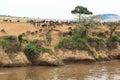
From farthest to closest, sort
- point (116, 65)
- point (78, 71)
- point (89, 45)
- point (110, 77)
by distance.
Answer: point (89, 45) → point (116, 65) → point (78, 71) → point (110, 77)

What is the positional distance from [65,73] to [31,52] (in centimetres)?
584

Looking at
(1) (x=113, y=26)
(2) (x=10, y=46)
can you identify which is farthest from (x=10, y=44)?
(1) (x=113, y=26)

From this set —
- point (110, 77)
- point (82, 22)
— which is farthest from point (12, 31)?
point (110, 77)

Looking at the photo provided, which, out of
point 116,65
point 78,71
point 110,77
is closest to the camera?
point 110,77

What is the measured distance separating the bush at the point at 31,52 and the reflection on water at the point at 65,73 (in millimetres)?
1535

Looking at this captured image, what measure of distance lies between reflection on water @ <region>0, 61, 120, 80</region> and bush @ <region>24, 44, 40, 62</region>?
5.04 feet

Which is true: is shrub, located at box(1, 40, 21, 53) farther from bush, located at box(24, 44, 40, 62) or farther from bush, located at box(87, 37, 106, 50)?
bush, located at box(87, 37, 106, 50)

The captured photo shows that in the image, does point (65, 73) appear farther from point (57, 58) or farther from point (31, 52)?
point (31, 52)

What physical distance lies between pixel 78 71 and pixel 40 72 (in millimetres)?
4247

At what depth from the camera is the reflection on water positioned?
36.8 metres

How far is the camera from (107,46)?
51875 mm

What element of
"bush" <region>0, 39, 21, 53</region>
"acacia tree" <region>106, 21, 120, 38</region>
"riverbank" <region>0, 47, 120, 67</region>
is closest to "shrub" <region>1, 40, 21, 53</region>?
"bush" <region>0, 39, 21, 53</region>

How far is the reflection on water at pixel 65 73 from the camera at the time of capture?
36750mm

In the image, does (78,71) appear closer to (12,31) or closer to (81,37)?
(81,37)
